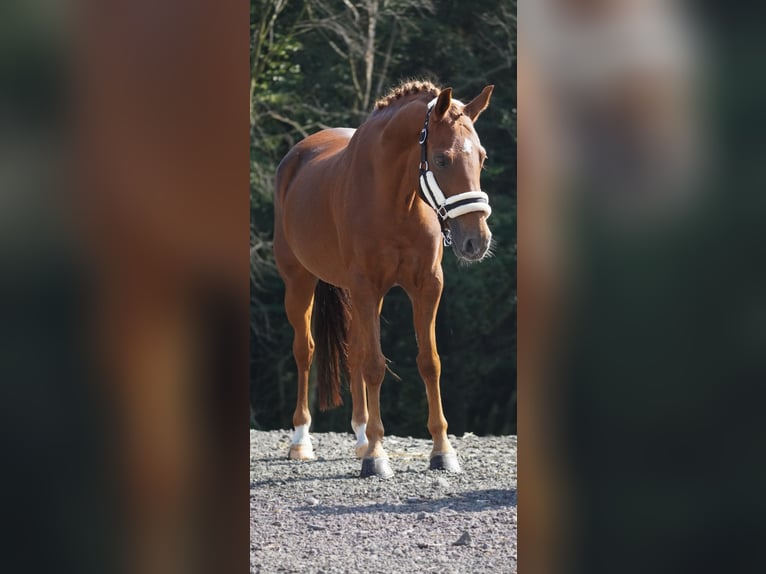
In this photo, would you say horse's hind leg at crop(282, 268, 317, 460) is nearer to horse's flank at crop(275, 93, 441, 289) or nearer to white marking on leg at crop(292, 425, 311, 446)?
white marking on leg at crop(292, 425, 311, 446)

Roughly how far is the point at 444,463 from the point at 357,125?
7293 millimetres

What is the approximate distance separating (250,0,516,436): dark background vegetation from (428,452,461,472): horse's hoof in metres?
6.61

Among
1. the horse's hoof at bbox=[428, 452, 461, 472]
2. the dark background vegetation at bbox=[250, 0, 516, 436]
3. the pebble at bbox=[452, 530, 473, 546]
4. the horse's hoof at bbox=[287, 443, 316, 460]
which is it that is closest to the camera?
the pebble at bbox=[452, 530, 473, 546]

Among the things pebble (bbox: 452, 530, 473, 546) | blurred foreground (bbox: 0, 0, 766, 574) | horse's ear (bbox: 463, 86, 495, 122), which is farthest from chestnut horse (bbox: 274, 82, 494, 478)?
blurred foreground (bbox: 0, 0, 766, 574)

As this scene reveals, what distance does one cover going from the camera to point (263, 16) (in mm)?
12359

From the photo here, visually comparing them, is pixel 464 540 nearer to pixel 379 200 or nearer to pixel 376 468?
pixel 376 468

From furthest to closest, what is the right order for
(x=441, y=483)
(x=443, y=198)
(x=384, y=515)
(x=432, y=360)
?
(x=432, y=360), (x=441, y=483), (x=443, y=198), (x=384, y=515)

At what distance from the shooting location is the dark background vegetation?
1315 centimetres

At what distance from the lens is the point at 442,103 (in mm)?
5562

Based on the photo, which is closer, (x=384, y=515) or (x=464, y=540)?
(x=464, y=540)

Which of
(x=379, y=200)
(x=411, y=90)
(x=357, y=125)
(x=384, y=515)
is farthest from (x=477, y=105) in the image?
(x=357, y=125)
